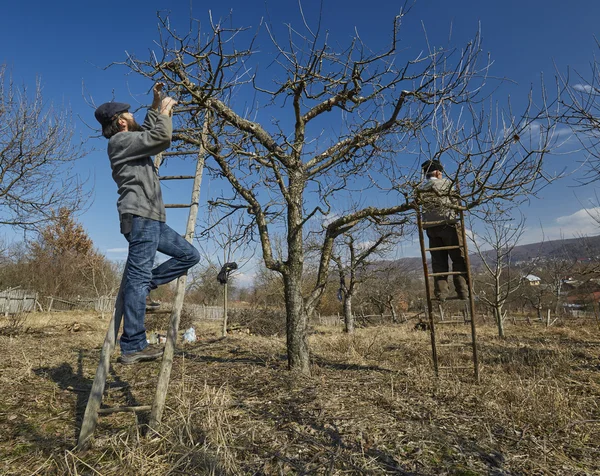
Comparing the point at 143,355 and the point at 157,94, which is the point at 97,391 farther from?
the point at 157,94

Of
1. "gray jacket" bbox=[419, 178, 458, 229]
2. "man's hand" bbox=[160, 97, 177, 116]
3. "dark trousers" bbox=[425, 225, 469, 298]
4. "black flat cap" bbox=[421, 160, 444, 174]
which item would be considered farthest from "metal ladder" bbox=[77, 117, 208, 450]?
"dark trousers" bbox=[425, 225, 469, 298]

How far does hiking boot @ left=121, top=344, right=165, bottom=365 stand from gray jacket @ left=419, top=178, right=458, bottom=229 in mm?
3581

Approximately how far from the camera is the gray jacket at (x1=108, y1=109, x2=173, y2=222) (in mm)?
2533

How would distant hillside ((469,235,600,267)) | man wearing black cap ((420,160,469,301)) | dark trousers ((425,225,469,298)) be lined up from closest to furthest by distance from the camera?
man wearing black cap ((420,160,469,301))
dark trousers ((425,225,469,298))
distant hillside ((469,235,600,267))

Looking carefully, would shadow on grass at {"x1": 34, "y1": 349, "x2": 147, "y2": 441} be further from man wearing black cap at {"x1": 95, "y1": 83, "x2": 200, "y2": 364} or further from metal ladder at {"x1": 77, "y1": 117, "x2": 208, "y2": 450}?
man wearing black cap at {"x1": 95, "y1": 83, "x2": 200, "y2": 364}

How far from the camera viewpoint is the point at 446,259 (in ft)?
19.0

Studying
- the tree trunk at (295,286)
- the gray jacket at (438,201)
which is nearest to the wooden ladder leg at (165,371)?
the tree trunk at (295,286)

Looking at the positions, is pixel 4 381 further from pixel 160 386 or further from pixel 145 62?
pixel 145 62

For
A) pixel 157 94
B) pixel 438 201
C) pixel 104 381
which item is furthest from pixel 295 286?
pixel 157 94

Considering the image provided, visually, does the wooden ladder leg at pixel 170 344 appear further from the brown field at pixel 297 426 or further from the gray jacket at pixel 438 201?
the gray jacket at pixel 438 201

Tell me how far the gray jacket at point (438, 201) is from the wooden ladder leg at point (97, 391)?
3.76 meters

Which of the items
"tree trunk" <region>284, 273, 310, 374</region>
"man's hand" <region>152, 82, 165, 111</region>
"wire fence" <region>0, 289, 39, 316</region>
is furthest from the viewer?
"wire fence" <region>0, 289, 39, 316</region>

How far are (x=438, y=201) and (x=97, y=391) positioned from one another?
4.31 meters

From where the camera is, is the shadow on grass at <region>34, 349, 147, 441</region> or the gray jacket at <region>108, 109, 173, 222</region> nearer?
the gray jacket at <region>108, 109, 173, 222</region>
